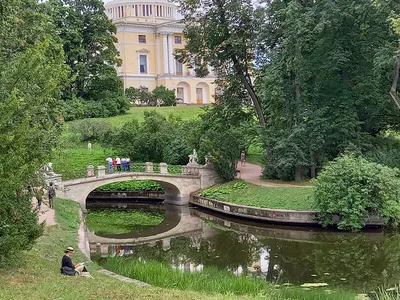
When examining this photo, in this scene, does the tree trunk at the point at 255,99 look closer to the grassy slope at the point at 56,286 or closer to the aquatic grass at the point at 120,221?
the aquatic grass at the point at 120,221

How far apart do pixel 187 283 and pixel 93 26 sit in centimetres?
4342

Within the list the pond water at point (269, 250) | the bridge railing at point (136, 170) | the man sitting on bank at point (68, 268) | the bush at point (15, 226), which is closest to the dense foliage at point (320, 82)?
the bridge railing at point (136, 170)

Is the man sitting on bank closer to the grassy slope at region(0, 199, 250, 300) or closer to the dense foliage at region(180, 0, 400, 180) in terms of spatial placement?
the grassy slope at region(0, 199, 250, 300)

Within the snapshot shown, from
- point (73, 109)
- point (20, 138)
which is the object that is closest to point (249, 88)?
point (73, 109)

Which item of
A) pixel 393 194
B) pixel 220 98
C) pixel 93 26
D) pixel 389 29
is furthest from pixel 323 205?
pixel 93 26

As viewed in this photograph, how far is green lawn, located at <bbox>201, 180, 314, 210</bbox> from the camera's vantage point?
26.4m

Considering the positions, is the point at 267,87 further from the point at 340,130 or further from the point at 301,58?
the point at 340,130

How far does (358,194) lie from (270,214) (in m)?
4.90

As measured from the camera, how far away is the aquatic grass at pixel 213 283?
13.0 metres

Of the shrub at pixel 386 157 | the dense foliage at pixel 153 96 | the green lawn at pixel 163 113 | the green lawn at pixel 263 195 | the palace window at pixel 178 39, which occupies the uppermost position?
the palace window at pixel 178 39

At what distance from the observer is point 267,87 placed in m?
30.3

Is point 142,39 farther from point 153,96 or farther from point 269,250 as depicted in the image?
point 269,250

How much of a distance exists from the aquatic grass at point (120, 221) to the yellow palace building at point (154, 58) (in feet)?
140

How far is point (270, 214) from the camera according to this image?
87.5 ft
